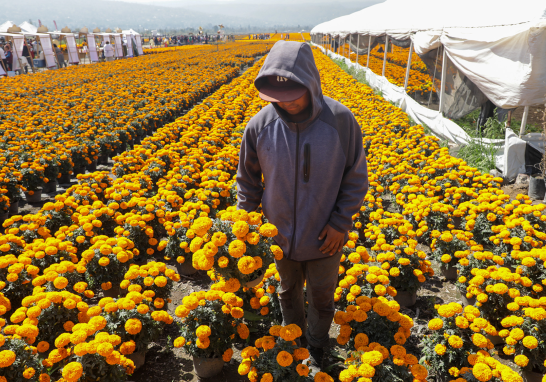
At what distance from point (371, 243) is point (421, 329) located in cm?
165

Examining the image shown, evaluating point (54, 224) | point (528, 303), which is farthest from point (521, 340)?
point (54, 224)

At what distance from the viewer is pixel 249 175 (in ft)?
7.76

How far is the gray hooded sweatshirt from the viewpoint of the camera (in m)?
2.05

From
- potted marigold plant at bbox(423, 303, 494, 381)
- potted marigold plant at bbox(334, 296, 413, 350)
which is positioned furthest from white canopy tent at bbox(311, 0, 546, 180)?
potted marigold plant at bbox(334, 296, 413, 350)

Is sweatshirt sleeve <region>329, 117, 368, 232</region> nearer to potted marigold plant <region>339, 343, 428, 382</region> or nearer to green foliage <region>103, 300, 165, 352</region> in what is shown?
potted marigold plant <region>339, 343, 428, 382</region>

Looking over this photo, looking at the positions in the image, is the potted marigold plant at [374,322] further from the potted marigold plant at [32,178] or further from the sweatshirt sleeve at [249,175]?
the potted marigold plant at [32,178]

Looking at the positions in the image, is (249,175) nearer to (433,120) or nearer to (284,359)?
(284,359)

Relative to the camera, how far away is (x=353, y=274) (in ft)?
10.1

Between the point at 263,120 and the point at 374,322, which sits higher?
the point at 263,120

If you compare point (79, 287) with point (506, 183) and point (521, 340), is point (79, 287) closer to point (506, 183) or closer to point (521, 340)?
point (521, 340)

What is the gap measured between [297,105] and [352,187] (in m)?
0.65

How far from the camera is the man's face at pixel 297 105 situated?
6.43 ft

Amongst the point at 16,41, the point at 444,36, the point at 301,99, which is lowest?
the point at 301,99

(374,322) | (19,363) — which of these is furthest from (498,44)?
(19,363)
